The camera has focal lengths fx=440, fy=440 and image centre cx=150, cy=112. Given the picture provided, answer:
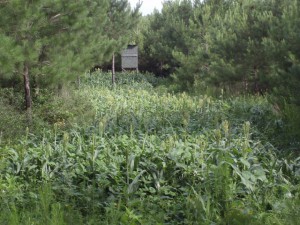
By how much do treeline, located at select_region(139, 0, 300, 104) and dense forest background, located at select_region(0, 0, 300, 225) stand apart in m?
0.07

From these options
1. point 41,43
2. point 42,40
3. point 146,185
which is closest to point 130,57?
point 42,40

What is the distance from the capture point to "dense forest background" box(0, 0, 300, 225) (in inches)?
168

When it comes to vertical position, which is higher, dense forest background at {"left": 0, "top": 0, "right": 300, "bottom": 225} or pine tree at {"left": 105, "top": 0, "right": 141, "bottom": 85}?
pine tree at {"left": 105, "top": 0, "right": 141, "bottom": 85}

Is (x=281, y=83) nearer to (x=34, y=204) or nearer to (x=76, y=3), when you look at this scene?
(x=76, y=3)

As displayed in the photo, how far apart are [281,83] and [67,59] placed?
214 inches

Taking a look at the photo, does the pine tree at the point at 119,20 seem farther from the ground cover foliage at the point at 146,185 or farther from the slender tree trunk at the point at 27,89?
the ground cover foliage at the point at 146,185

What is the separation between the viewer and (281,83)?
1120 cm

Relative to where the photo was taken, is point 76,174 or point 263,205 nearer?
point 263,205

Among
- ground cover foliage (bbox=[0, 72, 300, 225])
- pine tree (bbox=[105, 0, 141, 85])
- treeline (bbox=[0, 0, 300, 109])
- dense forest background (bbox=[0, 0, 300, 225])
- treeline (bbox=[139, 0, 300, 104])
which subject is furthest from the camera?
pine tree (bbox=[105, 0, 141, 85])

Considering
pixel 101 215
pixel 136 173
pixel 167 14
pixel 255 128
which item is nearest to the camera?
pixel 101 215

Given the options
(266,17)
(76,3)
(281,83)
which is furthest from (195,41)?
(76,3)

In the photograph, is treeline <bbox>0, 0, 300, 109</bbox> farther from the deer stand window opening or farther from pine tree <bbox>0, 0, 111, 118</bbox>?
the deer stand window opening

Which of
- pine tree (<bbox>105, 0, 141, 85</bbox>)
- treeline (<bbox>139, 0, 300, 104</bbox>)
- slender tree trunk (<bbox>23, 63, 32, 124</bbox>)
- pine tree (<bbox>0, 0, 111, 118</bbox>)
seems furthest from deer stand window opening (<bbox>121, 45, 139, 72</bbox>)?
slender tree trunk (<bbox>23, 63, 32, 124</bbox>)

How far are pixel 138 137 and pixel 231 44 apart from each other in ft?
32.0
